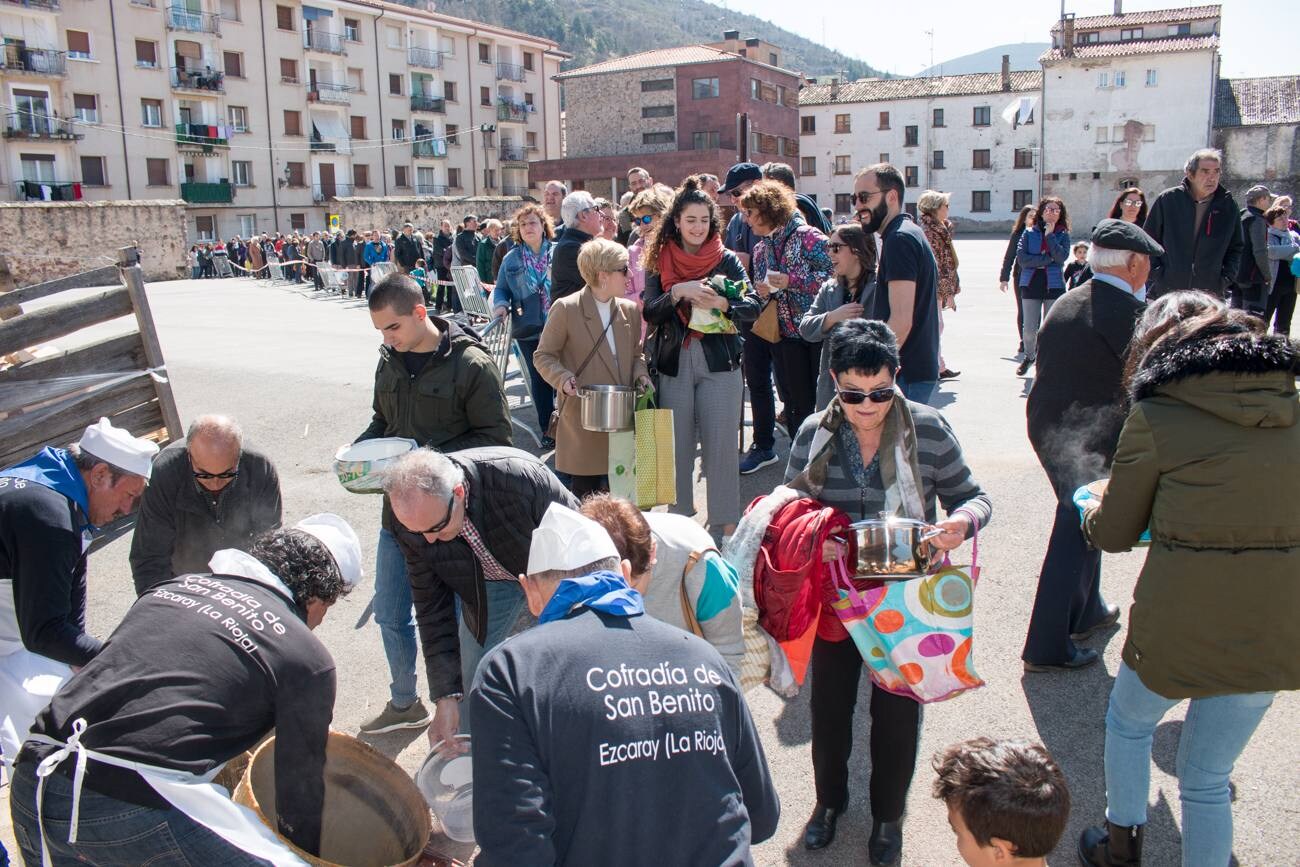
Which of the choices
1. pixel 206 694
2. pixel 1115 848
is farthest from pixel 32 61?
pixel 1115 848

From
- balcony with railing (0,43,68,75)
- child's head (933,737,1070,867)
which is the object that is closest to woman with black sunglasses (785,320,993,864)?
child's head (933,737,1070,867)

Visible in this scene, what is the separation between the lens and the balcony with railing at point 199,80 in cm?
5141

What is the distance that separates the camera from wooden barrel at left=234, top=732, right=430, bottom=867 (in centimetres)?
299

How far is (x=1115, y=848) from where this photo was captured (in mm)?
3037

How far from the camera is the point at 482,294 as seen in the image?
1170 cm

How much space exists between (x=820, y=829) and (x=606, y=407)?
9.01ft

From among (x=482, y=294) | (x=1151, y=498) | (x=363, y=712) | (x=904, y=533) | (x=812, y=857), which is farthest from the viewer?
(x=482, y=294)

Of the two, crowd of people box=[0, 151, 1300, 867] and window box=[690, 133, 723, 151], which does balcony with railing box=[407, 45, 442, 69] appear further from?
crowd of people box=[0, 151, 1300, 867]

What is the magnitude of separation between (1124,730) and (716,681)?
1613 millimetres

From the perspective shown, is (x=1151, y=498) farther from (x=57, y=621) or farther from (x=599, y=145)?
(x=599, y=145)

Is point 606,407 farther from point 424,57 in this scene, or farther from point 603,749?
point 424,57

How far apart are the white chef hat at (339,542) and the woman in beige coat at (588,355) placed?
8.79 feet

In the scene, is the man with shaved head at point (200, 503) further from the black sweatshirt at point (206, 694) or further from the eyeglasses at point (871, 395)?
the eyeglasses at point (871, 395)

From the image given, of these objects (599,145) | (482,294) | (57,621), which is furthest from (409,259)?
(599,145)
